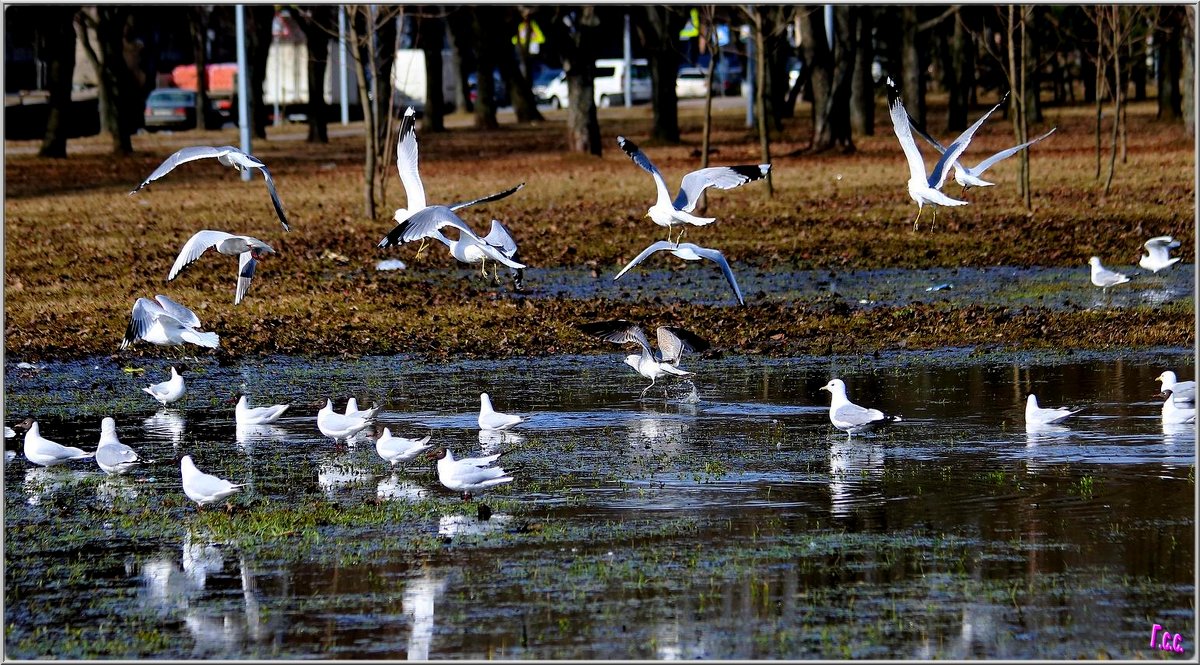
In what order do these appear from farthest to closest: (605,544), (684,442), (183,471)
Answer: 1. (684,442)
2. (183,471)
3. (605,544)

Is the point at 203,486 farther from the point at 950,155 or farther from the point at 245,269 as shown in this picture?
the point at 950,155

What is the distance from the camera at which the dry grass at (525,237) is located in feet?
50.9

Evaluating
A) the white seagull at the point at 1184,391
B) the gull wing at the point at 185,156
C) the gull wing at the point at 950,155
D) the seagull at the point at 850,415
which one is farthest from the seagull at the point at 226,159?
the white seagull at the point at 1184,391

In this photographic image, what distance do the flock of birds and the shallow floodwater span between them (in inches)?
6.2

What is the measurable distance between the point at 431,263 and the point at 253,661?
527 inches

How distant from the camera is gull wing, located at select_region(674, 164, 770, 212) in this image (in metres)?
14.5

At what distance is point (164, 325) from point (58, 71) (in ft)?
82.6

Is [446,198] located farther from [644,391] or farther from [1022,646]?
[1022,646]

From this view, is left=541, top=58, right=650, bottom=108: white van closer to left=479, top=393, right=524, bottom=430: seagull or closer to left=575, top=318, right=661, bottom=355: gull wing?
left=575, top=318, right=661, bottom=355: gull wing

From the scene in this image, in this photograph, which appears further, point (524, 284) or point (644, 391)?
point (524, 284)

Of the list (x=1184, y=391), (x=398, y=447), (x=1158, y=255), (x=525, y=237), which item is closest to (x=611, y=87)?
(x=525, y=237)

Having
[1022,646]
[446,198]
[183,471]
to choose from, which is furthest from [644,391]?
[446,198]

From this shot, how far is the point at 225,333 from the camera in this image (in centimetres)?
1567

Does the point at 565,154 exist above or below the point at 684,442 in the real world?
above
